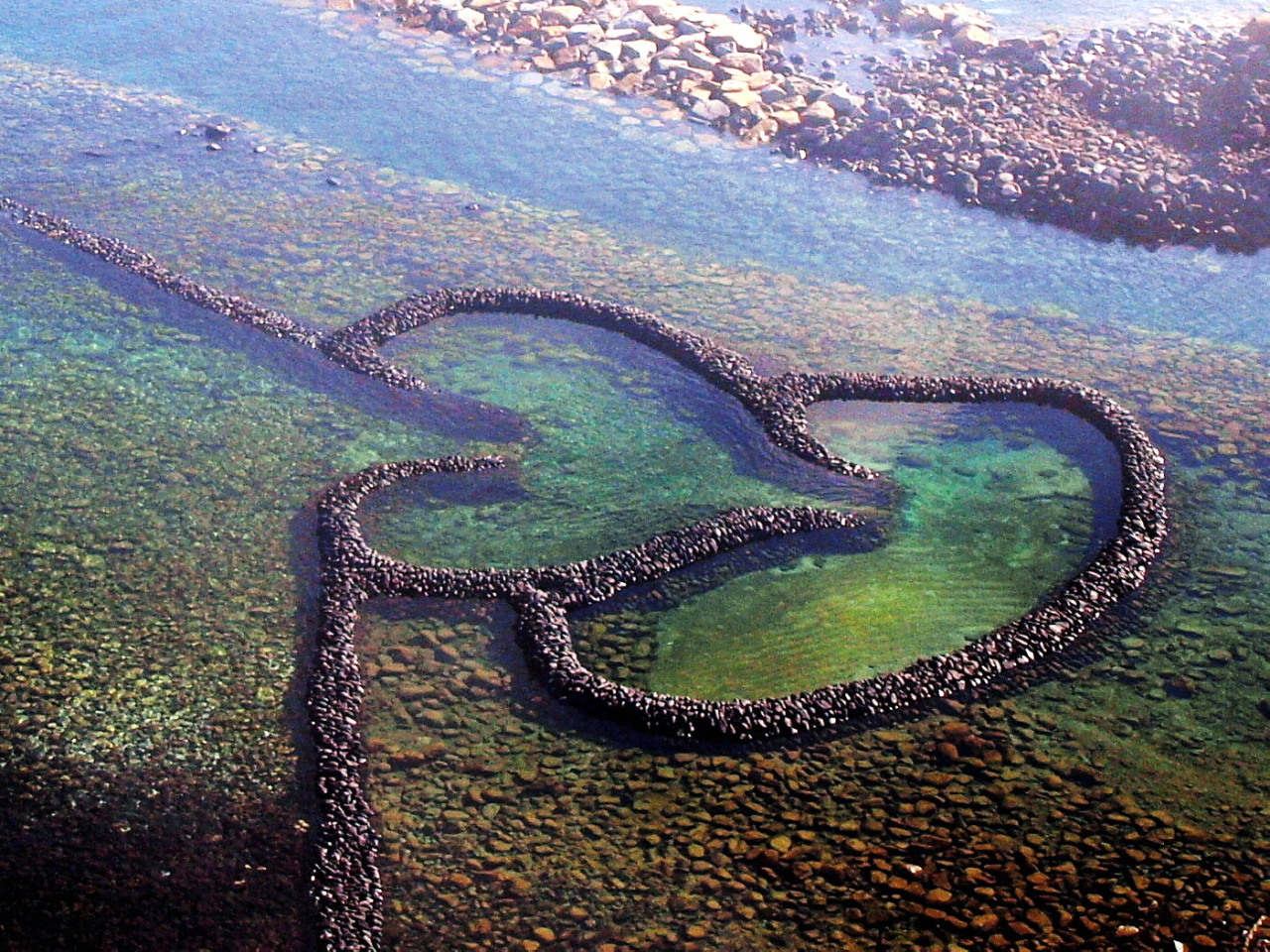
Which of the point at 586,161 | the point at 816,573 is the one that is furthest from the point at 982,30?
the point at 816,573

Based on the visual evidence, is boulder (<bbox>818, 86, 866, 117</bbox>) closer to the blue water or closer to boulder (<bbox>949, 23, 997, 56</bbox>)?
the blue water

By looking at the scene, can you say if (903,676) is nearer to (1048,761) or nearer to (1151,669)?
(1048,761)

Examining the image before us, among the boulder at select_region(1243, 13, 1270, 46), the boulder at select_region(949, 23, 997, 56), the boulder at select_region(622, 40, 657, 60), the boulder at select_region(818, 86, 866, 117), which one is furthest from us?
the boulder at select_region(949, 23, 997, 56)

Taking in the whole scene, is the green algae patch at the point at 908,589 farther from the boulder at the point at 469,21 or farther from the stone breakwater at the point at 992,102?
the boulder at the point at 469,21

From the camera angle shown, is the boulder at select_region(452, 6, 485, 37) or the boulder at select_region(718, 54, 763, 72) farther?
the boulder at select_region(452, 6, 485, 37)

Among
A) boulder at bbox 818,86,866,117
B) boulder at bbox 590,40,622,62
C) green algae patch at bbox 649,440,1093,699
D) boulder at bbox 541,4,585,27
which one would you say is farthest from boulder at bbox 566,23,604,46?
green algae patch at bbox 649,440,1093,699

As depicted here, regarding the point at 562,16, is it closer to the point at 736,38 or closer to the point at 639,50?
the point at 639,50

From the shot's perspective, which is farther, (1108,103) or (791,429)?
(1108,103)

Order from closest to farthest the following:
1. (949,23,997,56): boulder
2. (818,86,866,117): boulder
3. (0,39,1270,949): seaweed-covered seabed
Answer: (0,39,1270,949): seaweed-covered seabed → (818,86,866,117): boulder → (949,23,997,56): boulder
